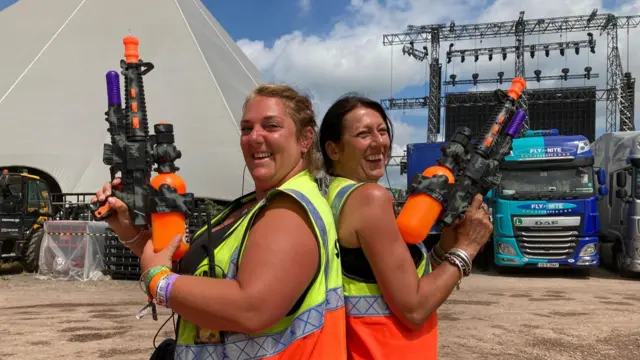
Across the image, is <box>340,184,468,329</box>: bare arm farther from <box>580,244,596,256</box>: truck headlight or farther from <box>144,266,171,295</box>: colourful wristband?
<box>580,244,596,256</box>: truck headlight

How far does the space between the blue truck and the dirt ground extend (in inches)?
28.1

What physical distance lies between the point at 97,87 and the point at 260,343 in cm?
2211

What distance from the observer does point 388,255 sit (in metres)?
1.66

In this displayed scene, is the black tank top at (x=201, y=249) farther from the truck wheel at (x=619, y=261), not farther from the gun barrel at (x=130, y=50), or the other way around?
the truck wheel at (x=619, y=261)

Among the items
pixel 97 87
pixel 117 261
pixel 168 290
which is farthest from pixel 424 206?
pixel 97 87

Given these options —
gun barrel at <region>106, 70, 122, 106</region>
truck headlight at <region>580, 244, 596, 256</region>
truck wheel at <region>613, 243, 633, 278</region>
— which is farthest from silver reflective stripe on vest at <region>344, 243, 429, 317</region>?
truck wheel at <region>613, 243, 633, 278</region>

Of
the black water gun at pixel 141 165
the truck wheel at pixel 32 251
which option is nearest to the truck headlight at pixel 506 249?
the truck wheel at pixel 32 251

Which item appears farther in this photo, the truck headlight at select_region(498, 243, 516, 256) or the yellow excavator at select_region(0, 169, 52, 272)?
the yellow excavator at select_region(0, 169, 52, 272)

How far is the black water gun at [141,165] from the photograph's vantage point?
165 centimetres

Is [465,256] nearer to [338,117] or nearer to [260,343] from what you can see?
[338,117]

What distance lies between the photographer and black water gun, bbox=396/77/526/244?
1819 mm

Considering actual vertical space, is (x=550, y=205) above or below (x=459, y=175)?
below

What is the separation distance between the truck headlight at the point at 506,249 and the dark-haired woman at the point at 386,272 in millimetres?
10421

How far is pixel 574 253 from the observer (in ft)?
37.6
